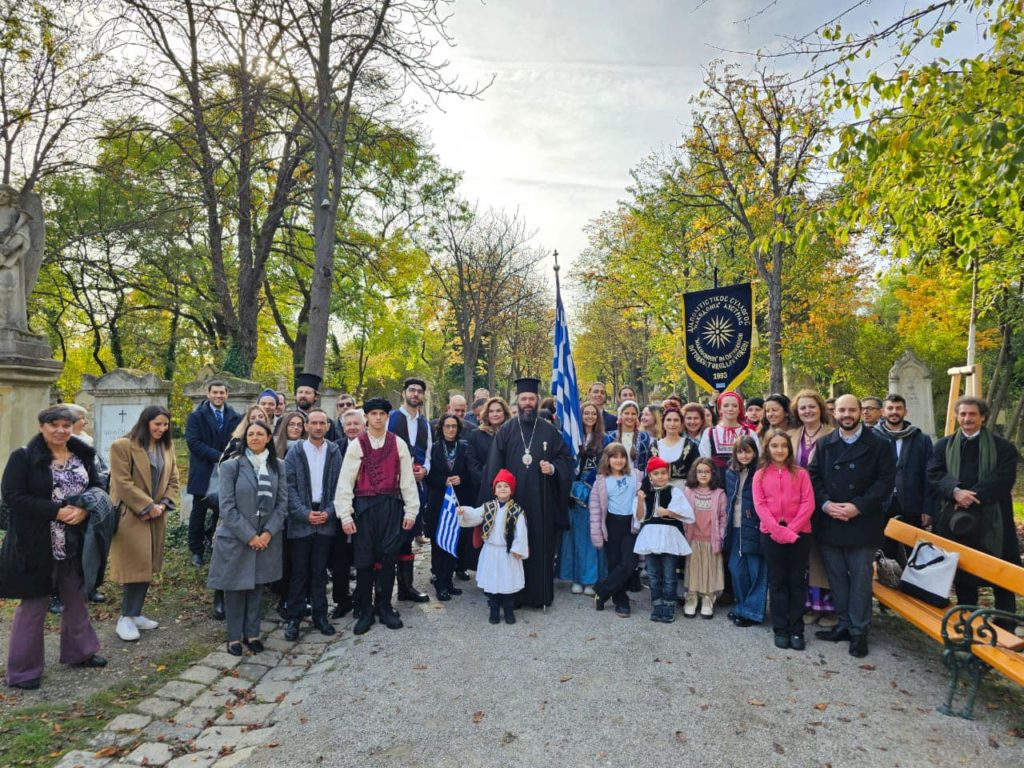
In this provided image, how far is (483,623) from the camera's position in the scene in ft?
17.7

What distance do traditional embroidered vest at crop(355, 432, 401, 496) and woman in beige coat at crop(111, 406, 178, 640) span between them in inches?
59.7

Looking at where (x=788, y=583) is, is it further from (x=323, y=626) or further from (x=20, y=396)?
(x=20, y=396)

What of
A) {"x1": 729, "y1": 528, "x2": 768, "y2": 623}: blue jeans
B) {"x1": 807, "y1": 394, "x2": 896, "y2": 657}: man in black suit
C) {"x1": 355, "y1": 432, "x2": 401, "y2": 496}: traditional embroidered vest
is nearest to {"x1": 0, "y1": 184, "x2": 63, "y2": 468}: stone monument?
{"x1": 355, "y1": 432, "x2": 401, "y2": 496}: traditional embroidered vest

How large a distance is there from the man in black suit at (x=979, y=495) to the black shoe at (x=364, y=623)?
4917mm

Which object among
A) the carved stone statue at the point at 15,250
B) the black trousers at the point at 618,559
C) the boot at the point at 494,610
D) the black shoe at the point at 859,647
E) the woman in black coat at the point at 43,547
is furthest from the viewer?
the carved stone statue at the point at 15,250

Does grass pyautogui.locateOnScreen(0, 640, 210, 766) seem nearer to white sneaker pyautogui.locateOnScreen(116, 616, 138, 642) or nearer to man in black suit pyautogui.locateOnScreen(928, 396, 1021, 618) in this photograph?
white sneaker pyautogui.locateOnScreen(116, 616, 138, 642)

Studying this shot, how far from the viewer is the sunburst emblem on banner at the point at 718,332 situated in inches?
348

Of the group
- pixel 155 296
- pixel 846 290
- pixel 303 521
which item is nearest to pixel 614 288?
pixel 846 290

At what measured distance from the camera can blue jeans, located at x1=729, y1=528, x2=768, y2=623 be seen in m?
5.23

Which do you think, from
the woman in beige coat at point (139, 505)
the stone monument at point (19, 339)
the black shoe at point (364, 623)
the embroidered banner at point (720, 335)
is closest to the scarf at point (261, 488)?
the woman in beige coat at point (139, 505)

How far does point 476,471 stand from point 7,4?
14.1 m

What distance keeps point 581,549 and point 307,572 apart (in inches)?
109

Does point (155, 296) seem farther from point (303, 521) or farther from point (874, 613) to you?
point (874, 613)

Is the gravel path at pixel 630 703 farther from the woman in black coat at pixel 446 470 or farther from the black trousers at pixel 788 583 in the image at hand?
the woman in black coat at pixel 446 470
